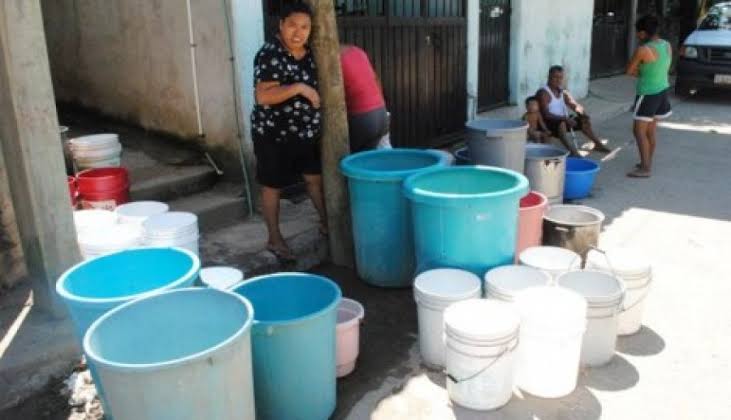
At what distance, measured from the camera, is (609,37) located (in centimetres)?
1422

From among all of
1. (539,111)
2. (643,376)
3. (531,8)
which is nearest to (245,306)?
(643,376)

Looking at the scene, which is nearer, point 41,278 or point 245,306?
point 245,306

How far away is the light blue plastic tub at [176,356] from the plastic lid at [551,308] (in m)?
1.39

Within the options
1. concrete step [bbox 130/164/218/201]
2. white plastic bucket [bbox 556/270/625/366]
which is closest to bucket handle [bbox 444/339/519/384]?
white plastic bucket [bbox 556/270/625/366]

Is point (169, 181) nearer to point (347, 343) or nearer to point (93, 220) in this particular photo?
point (93, 220)

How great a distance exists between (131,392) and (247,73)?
3396 millimetres

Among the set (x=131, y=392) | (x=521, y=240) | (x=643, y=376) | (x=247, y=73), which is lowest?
(x=643, y=376)

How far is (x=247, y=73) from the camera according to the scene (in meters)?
4.98

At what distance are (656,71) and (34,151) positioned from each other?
235 inches

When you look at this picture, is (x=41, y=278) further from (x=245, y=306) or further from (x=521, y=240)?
(x=521, y=240)

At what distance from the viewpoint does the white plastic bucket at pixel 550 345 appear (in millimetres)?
2932

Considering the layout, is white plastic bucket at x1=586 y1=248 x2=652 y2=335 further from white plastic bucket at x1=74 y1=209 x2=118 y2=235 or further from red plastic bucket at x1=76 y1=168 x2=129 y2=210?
red plastic bucket at x1=76 y1=168 x2=129 y2=210

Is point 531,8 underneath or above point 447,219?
above

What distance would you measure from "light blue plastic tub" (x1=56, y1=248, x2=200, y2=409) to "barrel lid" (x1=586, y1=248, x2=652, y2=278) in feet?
7.45
